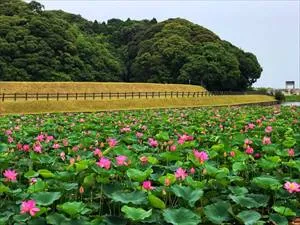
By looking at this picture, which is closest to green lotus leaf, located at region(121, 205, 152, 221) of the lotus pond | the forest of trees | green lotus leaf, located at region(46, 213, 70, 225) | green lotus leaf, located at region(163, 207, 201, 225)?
the lotus pond

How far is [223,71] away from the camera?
57656 mm

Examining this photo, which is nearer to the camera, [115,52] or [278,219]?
[278,219]

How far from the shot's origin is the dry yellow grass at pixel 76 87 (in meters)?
38.3

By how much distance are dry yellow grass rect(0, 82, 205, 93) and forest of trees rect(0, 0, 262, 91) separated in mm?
3523

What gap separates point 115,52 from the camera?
66.9m

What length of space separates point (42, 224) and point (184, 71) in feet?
178

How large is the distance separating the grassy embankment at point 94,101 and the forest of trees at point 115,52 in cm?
409

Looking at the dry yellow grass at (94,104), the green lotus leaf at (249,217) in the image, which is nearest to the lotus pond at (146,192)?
the green lotus leaf at (249,217)

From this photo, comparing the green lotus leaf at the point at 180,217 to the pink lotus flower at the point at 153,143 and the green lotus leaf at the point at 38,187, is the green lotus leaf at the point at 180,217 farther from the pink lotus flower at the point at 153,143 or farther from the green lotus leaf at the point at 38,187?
the pink lotus flower at the point at 153,143

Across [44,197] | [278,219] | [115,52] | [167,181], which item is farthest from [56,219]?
[115,52]

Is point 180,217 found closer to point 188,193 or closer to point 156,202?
point 156,202

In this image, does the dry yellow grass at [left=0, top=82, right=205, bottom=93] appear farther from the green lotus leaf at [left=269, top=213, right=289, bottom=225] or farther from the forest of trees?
the green lotus leaf at [left=269, top=213, right=289, bottom=225]

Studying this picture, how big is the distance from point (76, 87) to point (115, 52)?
84.1 feet

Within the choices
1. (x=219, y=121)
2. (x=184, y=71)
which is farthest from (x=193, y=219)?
(x=184, y=71)
